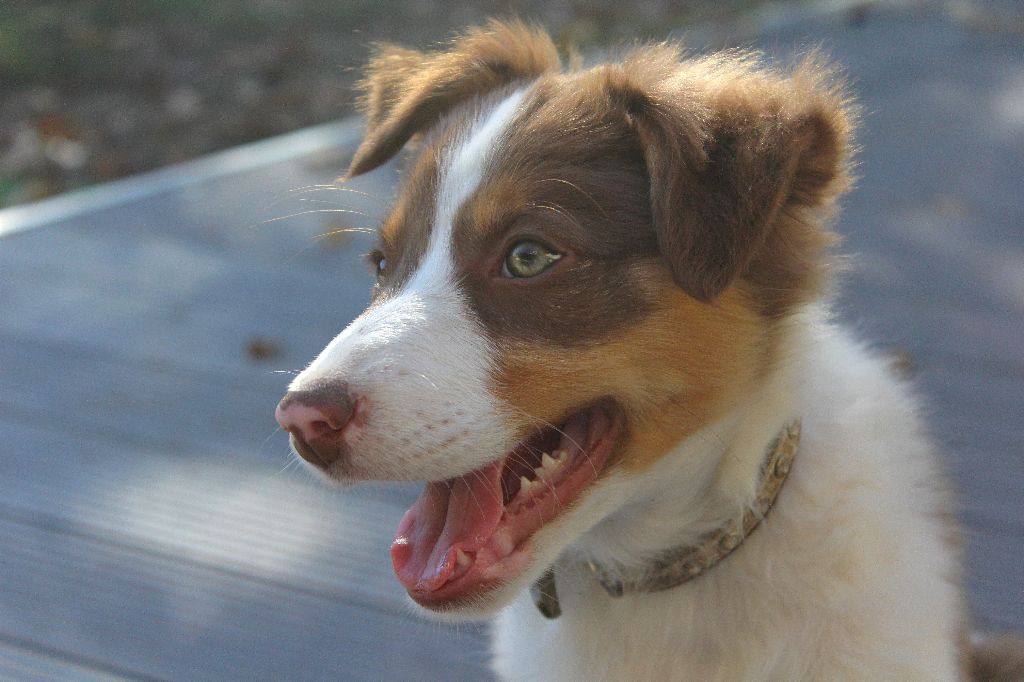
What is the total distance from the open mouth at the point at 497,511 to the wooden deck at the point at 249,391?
2.73ft

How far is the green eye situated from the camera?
2.17 meters

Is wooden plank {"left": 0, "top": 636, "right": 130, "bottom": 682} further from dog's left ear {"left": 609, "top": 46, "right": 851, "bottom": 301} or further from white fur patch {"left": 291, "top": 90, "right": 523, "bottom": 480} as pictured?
dog's left ear {"left": 609, "top": 46, "right": 851, "bottom": 301}

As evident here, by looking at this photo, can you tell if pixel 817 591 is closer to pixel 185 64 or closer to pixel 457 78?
pixel 457 78

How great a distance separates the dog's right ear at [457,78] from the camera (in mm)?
2803

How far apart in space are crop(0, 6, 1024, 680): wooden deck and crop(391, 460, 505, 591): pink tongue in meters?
0.81

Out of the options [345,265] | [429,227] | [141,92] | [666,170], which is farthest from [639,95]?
[141,92]

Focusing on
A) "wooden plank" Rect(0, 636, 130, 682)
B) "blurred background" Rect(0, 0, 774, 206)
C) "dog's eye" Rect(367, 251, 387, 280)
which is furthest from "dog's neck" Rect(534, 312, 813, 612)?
"blurred background" Rect(0, 0, 774, 206)

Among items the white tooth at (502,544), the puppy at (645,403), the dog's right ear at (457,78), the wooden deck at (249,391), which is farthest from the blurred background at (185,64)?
the white tooth at (502,544)

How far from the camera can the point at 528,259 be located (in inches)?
85.7

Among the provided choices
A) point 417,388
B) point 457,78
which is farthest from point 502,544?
point 457,78

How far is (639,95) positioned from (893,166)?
12.9 feet

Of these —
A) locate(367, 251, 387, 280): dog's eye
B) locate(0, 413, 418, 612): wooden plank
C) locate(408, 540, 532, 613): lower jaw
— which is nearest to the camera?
locate(408, 540, 532, 613): lower jaw

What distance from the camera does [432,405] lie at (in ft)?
6.62

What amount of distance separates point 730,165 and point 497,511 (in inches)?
31.0
